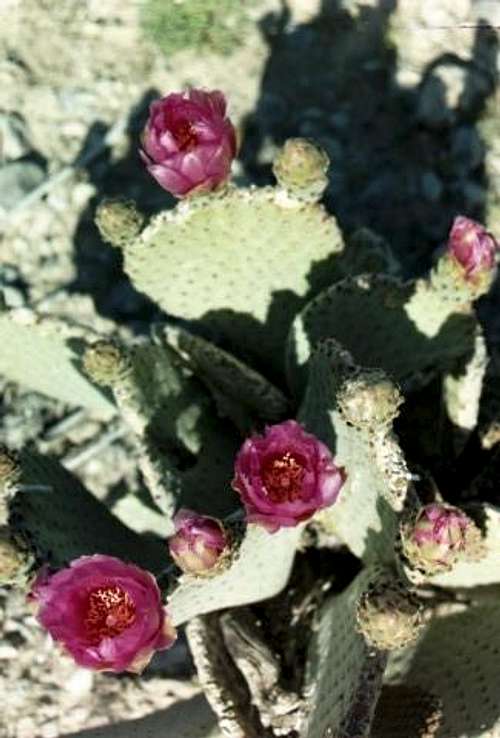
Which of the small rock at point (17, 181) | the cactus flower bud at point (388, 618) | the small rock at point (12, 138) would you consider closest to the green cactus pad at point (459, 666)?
the cactus flower bud at point (388, 618)

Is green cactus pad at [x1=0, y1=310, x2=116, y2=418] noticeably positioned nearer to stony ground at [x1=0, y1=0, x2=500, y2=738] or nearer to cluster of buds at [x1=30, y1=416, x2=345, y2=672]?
stony ground at [x1=0, y1=0, x2=500, y2=738]

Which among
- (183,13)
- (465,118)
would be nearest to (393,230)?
(465,118)

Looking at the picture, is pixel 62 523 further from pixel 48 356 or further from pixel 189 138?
pixel 189 138

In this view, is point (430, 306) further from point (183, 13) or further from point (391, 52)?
point (183, 13)

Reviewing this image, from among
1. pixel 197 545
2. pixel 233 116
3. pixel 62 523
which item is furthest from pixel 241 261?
pixel 233 116

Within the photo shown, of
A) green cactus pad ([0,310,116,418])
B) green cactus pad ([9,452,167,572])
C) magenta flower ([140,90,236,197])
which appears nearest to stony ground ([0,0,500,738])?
green cactus pad ([0,310,116,418])

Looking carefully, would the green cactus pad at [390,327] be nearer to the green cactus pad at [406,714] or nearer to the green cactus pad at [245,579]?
the green cactus pad at [245,579]

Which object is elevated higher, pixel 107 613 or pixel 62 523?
pixel 107 613
